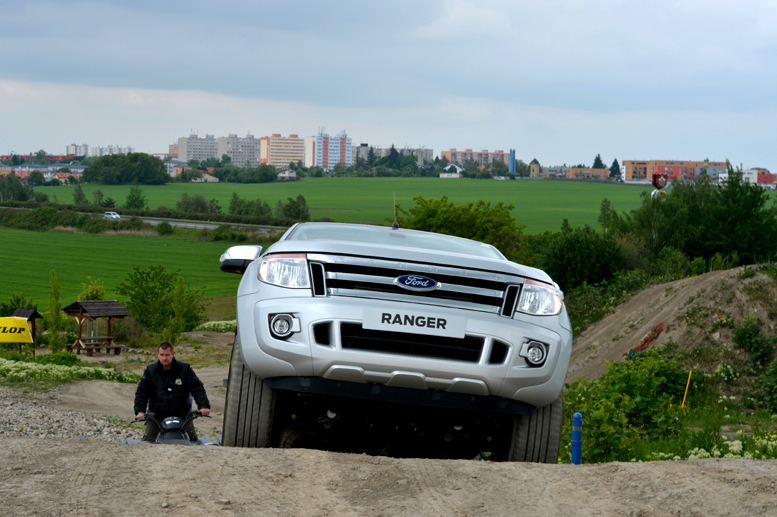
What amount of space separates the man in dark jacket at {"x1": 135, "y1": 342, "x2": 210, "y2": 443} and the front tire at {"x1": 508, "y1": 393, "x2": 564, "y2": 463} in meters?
3.19

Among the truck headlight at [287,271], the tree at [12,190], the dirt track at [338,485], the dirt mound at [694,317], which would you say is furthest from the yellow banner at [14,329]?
the tree at [12,190]

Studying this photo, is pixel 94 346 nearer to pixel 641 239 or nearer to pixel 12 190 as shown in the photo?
pixel 641 239

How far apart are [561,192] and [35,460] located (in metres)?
191

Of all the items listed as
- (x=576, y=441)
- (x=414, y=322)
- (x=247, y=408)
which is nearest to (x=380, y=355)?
(x=414, y=322)

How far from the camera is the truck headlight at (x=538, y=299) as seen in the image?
4.72 meters

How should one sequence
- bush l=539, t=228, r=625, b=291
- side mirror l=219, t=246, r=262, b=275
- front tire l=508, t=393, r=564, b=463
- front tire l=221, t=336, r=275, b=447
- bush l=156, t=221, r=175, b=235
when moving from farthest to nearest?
1. bush l=156, t=221, r=175, b=235
2. bush l=539, t=228, r=625, b=291
3. side mirror l=219, t=246, r=262, b=275
4. front tire l=508, t=393, r=564, b=463
5. front tire l=221, t=336, r=275, b=447

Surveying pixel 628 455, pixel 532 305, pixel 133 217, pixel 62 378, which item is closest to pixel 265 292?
pixel 532 305

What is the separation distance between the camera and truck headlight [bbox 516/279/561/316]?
4.72 meters

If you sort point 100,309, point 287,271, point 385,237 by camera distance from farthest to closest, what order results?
point 100,309 < point 385,237 < point 287,271

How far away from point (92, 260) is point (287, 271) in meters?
104

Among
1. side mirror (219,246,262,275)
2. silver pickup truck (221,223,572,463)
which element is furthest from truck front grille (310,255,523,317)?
side mirror (219,246,262,275)

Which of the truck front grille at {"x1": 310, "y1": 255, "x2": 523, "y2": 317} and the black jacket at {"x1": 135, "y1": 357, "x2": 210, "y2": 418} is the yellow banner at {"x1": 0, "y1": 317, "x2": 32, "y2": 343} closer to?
the black jacket at {"x1": 135, "y1": 357, "x2": 210, "y2": 418}

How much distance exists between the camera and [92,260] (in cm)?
10150

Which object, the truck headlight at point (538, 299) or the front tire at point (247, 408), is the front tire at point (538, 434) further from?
the front tire at point (247, 408)
